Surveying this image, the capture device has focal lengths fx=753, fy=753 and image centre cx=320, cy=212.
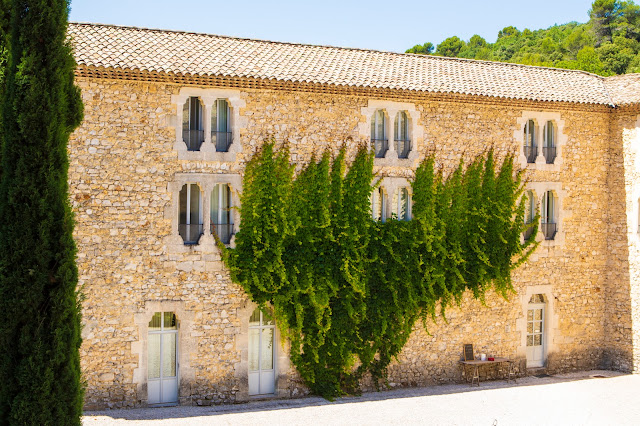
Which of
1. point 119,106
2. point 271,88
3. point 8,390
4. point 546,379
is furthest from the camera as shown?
point 546,379

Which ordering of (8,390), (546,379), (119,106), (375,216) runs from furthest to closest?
(546,379) → (375,216) → (119,106) → (8,390)

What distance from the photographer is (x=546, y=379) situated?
18.0 meters

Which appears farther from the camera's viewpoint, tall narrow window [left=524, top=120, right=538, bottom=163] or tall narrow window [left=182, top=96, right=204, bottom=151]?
tall narrow window [left=524, top=120, right=538, bottom=163]

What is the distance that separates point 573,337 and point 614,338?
1.10 metres

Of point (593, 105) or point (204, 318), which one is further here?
point (593, 105)

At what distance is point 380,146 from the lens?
16875 millimetres

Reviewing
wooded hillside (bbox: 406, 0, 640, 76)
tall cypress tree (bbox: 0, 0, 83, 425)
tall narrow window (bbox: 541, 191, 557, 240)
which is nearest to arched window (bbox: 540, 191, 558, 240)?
tall narrow window (bbox: 541, 191, 557, 240)

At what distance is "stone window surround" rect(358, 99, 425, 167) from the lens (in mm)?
16578

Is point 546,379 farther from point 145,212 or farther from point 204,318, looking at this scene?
point 145,212

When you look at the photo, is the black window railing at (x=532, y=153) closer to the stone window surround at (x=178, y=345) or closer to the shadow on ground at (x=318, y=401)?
the shadow on ground at (x=318, y=401)

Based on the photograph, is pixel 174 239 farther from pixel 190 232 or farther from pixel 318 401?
pixel 318 401

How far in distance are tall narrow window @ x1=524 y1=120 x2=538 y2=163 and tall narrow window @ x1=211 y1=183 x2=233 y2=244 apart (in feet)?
24.6

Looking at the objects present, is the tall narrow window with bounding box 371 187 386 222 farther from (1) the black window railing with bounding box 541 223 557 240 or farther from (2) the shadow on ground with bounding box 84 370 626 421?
(1) the black window railing with bounding box 541 223 557 240

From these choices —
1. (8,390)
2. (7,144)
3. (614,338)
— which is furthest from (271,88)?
(614,338)
